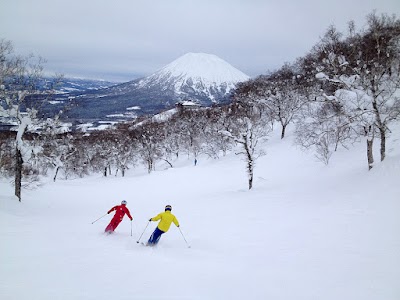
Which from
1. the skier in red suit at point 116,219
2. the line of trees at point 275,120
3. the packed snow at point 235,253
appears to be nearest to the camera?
the packed snow at point 235,253

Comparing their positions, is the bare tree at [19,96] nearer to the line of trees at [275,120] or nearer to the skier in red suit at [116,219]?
the line of trees at [275,120]

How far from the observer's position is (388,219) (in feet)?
36.6

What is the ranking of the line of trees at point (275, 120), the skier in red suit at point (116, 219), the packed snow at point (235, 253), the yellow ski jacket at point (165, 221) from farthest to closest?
the line of trees at point (275, 120), the skier in red suit at point (116, 219), the yellow ski jacket at point (165, 221), the packed snow at point (235, 253)

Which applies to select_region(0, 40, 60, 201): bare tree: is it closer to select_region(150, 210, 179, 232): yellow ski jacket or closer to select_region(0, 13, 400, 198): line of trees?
select_region(0, 13, 400, 198): line of trees


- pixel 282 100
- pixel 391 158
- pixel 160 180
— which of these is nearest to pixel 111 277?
pixel 391 158

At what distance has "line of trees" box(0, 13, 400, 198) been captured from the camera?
16.9 m

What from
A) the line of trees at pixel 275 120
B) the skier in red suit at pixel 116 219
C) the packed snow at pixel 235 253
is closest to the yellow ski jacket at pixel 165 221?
the packed snow at pixel 235 253

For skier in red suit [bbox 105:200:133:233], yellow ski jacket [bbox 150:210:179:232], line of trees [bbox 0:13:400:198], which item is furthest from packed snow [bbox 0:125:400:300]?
line of trees [bbox 0:13:400:198]

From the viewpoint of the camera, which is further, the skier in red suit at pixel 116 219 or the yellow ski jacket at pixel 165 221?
the skier in red suit at pixel 116 219

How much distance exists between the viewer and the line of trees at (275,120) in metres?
16.9

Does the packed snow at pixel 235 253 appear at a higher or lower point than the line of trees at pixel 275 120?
lower

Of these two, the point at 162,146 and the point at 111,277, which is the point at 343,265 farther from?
the point at 162,146

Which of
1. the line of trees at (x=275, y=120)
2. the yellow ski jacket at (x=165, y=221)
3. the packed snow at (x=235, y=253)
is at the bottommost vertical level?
the packed snow at (x=235, y=253)

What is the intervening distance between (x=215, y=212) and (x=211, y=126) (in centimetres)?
4329
